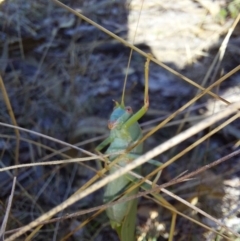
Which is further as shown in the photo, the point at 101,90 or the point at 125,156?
the point at 101,90

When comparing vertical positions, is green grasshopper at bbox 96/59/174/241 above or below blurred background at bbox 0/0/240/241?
above

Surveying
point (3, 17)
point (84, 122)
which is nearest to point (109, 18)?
point (3, 17)

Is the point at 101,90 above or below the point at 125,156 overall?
below

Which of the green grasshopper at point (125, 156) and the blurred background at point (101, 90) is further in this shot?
the blurred background at point (101, 90)

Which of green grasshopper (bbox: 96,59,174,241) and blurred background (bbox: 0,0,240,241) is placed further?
blurred background (bbox: 0,0,240,241)

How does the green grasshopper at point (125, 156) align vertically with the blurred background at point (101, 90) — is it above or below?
above
